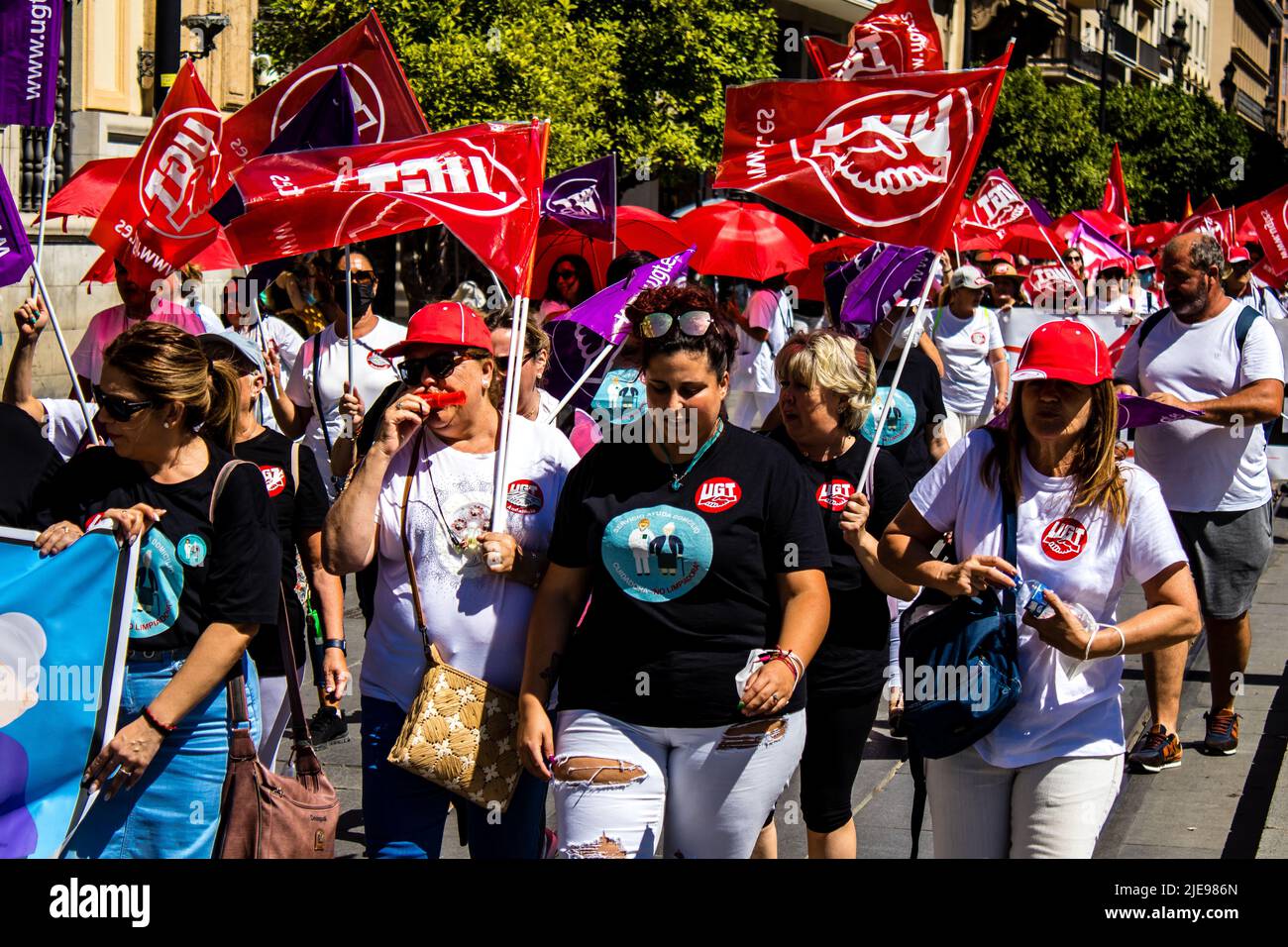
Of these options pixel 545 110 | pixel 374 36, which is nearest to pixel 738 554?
pixel 374 36

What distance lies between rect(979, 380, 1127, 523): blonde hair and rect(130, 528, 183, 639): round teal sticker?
6.29ft

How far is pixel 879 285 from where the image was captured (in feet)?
31.6

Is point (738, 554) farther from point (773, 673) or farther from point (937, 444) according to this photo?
point (937, 444)

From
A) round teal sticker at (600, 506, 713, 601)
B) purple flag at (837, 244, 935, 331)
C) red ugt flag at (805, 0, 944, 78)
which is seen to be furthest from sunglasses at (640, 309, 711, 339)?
purple flag at (837, 244, 935, 331)

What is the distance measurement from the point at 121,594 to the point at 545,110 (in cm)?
1565

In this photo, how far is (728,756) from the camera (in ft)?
12.8

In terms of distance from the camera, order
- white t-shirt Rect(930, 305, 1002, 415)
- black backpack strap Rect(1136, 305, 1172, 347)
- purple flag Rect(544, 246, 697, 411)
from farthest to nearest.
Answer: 1. white t-shirt Rect(930, 305, 1002, 415)
2. purple flag Rect(544, 246, 697, 411)
3. black backpack strap Rect(1136, 305, 1172, 347)

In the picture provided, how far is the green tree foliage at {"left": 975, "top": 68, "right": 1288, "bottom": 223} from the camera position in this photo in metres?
41.6

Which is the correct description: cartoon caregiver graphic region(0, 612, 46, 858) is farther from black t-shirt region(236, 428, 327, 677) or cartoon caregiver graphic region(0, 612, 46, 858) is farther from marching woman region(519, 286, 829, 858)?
black t-shirt region(236, 428, 327, 677)

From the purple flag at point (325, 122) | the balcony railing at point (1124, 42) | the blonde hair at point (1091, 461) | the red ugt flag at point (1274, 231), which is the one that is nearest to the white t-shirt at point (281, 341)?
the purple flag at point (325, 122)

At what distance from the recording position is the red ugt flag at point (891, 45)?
847 centimetres

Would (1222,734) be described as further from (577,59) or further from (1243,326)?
(577,59)
